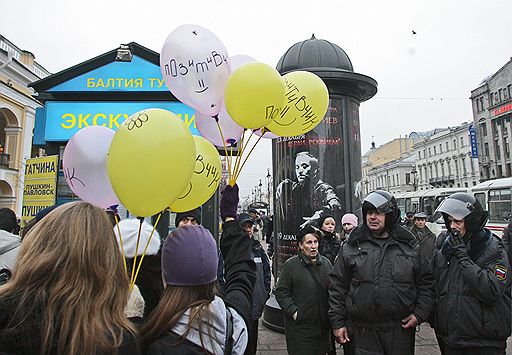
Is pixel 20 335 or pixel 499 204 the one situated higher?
pixel 499 204

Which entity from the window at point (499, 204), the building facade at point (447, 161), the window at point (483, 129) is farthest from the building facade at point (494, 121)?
the window at point (499, 204)

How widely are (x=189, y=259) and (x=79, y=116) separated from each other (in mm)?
5156

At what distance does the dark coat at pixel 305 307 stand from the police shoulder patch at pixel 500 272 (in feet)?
4.79

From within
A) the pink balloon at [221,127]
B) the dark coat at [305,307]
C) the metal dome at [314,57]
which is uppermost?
the metal dome at [314,57]

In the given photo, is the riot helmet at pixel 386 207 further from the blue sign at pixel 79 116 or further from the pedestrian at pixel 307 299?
the blue sign at pixel 79 116

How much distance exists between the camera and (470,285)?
2748 millimetres

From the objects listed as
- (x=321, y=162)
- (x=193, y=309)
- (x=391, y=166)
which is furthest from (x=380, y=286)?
(x=391, y=166)

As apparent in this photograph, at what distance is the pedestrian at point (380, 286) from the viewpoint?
2.88 m

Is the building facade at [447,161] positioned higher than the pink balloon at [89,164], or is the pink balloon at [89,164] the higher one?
the building facade at [447,161]

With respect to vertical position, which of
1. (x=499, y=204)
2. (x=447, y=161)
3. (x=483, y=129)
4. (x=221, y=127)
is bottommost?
(x=499, y=204)

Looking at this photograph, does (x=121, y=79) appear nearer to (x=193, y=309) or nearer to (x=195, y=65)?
(x=195, y=65)

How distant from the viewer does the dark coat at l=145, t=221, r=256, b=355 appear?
1477 millimetres

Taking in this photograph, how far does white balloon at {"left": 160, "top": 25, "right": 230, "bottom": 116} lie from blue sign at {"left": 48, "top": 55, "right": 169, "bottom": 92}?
3388 mm

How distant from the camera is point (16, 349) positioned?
110 centimetres
